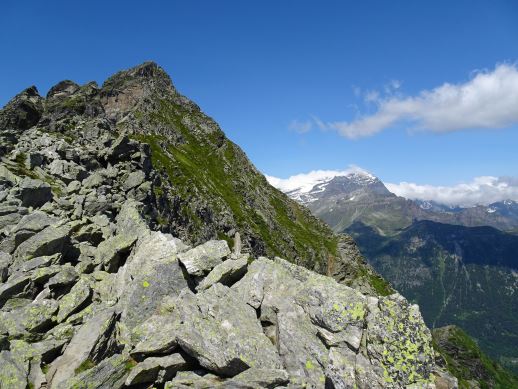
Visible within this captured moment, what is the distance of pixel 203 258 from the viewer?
68.4ft

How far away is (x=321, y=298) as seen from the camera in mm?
17859

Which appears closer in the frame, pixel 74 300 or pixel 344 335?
pixel 344 335

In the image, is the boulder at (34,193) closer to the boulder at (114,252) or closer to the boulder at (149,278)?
the boulder at (114,252)

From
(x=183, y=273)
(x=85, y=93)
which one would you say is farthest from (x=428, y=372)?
(x=85, y=93)

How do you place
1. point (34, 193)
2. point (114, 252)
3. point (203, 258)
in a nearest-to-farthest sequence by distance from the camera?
point (203, 258)
point (114, 252)
point (34, 193)

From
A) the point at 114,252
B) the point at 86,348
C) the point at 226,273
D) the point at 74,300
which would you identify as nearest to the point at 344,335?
the point at 226,273

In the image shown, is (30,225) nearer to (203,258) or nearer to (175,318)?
(203,258)

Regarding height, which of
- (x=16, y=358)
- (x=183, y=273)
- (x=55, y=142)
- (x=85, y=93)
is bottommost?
A: (x=16, y=358)

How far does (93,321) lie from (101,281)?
4789mm

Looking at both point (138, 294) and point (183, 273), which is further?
point (183, 273)

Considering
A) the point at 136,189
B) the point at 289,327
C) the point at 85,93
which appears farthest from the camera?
the point at 85,93

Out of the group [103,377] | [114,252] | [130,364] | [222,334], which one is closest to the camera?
[103,377]

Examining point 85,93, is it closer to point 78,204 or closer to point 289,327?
point 78,204

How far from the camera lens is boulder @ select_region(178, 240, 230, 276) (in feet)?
67.4
